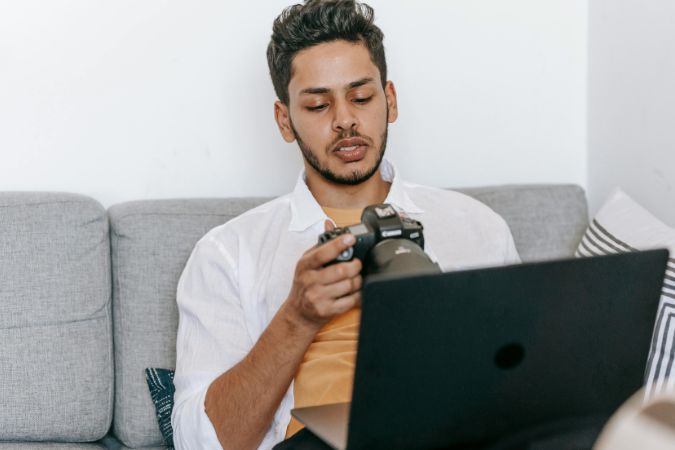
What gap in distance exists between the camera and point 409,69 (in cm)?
192

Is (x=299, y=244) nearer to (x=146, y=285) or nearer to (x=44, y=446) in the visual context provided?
(x=146, y=285)

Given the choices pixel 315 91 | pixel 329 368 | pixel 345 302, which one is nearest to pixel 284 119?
pixel 315 91

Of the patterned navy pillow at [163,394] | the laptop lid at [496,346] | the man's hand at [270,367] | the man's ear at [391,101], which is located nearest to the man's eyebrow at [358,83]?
the man's ear at [391,101]

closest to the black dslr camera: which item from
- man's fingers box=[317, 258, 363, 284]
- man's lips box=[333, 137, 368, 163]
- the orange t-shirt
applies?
man's fingers box=[317, 258, 363, 284]

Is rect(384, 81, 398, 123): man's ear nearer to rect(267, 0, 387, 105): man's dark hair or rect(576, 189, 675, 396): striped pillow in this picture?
rect(267, 0, 387, 105): man's dark hair

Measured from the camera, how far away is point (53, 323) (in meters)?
1.54

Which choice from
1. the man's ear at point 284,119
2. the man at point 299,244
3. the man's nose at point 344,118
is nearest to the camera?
the man at point 299,244

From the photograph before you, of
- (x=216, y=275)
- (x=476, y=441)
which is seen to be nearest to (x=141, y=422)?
(x=216, y=275)

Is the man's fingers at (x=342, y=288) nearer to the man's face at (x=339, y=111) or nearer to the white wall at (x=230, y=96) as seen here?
the man's face at (x=339, y=111)

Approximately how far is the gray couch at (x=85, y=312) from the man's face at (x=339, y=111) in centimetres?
26

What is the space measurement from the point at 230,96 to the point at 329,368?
0.70 m

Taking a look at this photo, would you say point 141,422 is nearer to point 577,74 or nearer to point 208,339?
point 208,339

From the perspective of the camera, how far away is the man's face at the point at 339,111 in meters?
1.48

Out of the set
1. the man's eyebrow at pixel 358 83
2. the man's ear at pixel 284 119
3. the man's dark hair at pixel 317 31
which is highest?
the man's dark hair at pixel 317 31
